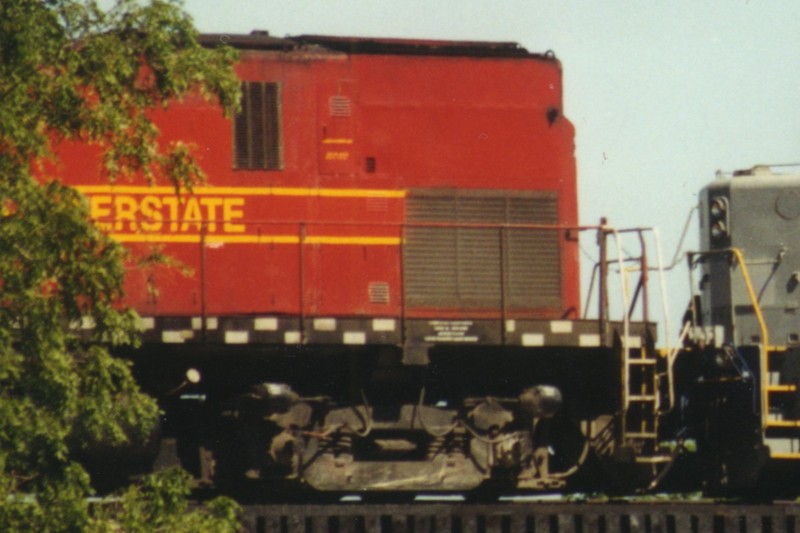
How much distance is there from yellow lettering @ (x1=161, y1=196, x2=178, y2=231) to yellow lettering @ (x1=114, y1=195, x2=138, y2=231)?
0.78 ft

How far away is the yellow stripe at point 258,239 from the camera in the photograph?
1216 cm

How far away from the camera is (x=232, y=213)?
41.0 ft

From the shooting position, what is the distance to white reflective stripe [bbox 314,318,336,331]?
473 inches

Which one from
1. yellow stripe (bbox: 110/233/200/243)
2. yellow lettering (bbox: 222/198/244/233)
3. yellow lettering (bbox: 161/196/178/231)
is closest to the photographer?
yellow stripe (bbox: 110/233/200/243)

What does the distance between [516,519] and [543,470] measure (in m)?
1.03

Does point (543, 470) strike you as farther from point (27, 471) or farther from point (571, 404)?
point (27, 471)

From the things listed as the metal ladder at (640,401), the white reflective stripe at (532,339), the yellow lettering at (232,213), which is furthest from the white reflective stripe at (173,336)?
the metal ladder at (640,401)

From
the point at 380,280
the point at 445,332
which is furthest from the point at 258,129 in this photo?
the point at 445,332

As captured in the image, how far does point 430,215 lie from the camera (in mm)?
12781

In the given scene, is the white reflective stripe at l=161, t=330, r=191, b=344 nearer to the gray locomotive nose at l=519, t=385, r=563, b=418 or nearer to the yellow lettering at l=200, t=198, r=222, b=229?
the yellow lettering at l=200, t=198, r=222, b=229

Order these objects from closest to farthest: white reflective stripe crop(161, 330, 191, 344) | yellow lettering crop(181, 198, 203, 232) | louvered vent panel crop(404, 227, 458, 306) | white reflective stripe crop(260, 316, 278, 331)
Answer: white reflective stripe crop(161, 330, 191, 344)
white reflective stripe crop(260, 316, 278, 331)
yellow lettering crop(181, 198, 203, 232)
louvered vent panel crop(404, 227, 458, 306)

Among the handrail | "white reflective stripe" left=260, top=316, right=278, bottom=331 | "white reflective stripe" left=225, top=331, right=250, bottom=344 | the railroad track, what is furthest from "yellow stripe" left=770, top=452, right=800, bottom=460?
"white reflective stripe" left=225, top=331, right=250, bottom=344

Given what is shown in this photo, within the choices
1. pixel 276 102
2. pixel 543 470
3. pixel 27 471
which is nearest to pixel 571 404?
pixel 543 470

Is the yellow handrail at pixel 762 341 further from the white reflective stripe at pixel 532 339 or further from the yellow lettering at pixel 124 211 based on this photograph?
the yellow lettering at pixel 124 211
